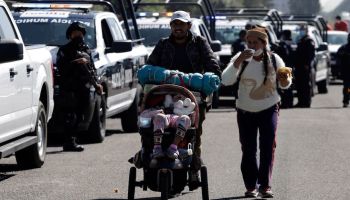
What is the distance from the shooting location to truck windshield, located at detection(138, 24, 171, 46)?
23219mm

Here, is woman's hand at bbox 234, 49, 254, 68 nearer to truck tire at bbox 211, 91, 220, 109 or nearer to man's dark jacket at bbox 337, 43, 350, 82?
truck tire at bbox 211, 91, 220, 109

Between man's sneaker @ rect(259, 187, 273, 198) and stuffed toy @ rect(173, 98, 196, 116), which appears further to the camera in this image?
man's sneaker @ rect(259, 187, 273, 198)

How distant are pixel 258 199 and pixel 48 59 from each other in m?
3.70

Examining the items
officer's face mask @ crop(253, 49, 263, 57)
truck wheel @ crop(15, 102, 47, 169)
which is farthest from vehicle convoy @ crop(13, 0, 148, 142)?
officer's face mask @ crop(253, 49, 263, 57)

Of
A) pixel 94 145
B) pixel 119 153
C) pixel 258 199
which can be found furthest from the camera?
pixel 94 145

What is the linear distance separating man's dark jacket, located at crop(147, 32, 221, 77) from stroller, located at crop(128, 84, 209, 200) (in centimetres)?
56

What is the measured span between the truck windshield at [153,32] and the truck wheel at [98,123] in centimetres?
652

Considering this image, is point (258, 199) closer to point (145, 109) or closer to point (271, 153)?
point (271, 153)

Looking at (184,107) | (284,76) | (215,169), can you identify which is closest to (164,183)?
(184,107)

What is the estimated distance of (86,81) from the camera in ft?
51.1

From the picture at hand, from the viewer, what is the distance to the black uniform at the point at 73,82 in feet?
50.5

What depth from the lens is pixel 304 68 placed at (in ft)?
87.4

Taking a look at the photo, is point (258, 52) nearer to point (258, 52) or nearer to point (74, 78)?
point (258, 52)

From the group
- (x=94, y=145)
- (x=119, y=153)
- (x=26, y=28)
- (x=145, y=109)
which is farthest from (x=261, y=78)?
(x=26, y=28)
